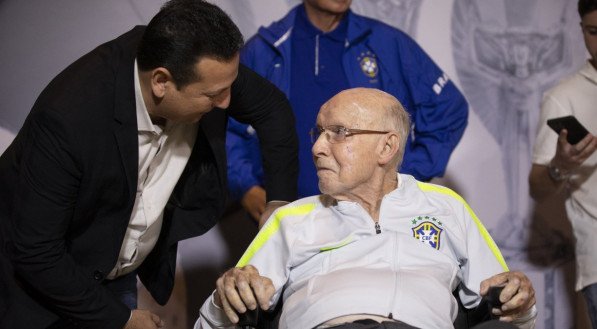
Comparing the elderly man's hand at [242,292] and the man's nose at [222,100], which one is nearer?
the elderly man's hand at [242,292]

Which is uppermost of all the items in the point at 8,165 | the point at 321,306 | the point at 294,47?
the point at 8,165

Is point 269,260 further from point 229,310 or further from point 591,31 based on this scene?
point 591,31

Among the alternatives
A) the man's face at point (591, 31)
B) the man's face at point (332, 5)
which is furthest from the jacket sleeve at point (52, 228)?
the man's face at point (591, 31)

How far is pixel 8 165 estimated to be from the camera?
2285mm

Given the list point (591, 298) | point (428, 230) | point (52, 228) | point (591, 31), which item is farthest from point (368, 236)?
point (591, 31)

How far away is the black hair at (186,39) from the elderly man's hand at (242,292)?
1.71 ft

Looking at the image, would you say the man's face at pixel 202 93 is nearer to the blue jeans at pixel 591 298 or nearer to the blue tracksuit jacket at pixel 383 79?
the blue tracksuit jacket at pixel 383 79

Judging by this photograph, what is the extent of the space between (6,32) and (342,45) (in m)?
1.27

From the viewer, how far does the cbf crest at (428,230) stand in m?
2.36

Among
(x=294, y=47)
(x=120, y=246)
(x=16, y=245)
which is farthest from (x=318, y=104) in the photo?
(x=16, y=245)

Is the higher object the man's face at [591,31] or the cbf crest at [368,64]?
the cbf crest at [368,64]

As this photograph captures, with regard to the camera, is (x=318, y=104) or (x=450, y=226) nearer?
(x=450, y=226)

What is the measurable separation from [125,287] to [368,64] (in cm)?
126

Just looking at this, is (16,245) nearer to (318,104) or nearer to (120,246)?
(120,246)
